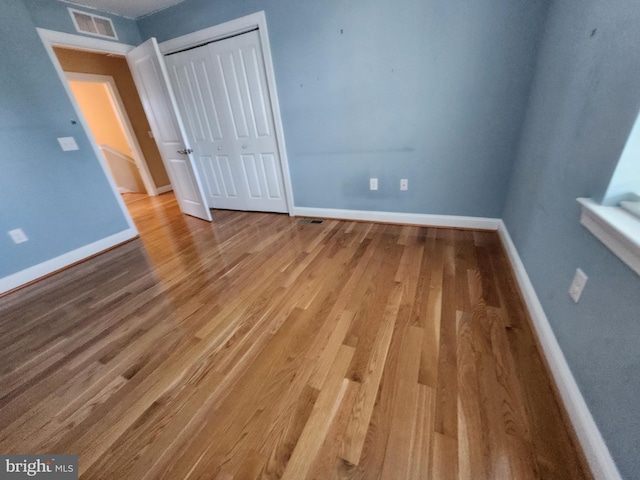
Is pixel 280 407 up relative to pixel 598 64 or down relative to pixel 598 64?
down

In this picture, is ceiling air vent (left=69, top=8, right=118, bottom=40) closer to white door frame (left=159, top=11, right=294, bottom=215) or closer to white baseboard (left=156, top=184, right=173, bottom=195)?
white door frame (left=159, top=11, right=294, bottom=215)

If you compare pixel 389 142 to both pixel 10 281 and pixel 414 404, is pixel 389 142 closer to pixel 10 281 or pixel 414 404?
pixel 414 404

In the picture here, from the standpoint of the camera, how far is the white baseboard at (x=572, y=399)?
746mm

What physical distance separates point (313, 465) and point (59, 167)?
11.1 ft

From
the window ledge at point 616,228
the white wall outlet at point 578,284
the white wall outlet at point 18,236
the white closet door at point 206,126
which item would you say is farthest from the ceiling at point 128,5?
the white wall outlet at point 578,284

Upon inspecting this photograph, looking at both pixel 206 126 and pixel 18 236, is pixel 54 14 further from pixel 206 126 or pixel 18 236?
pixel 18 236

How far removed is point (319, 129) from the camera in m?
2.56

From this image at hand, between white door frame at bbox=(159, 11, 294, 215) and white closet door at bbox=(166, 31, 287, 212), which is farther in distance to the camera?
white closet door at bbox=(166, 31, 287, 212)

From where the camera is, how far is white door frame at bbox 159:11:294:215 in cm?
236

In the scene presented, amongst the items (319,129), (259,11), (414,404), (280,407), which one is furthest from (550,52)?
(280,407)

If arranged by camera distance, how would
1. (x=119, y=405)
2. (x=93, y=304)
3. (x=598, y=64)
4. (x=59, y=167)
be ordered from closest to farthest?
(x=598, y=64), (x=119, y=405), (x=93, y=304), (x=59, y=167)

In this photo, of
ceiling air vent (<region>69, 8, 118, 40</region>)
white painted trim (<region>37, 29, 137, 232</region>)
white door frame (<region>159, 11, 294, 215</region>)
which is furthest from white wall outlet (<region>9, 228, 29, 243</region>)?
white door frame (<region>159, 11, 294, 215</region>)

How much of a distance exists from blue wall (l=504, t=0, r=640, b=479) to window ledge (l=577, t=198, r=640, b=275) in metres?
0.04

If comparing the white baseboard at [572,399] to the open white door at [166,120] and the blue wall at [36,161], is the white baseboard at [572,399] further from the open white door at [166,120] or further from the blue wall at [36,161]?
the blue wall at [36,161]
